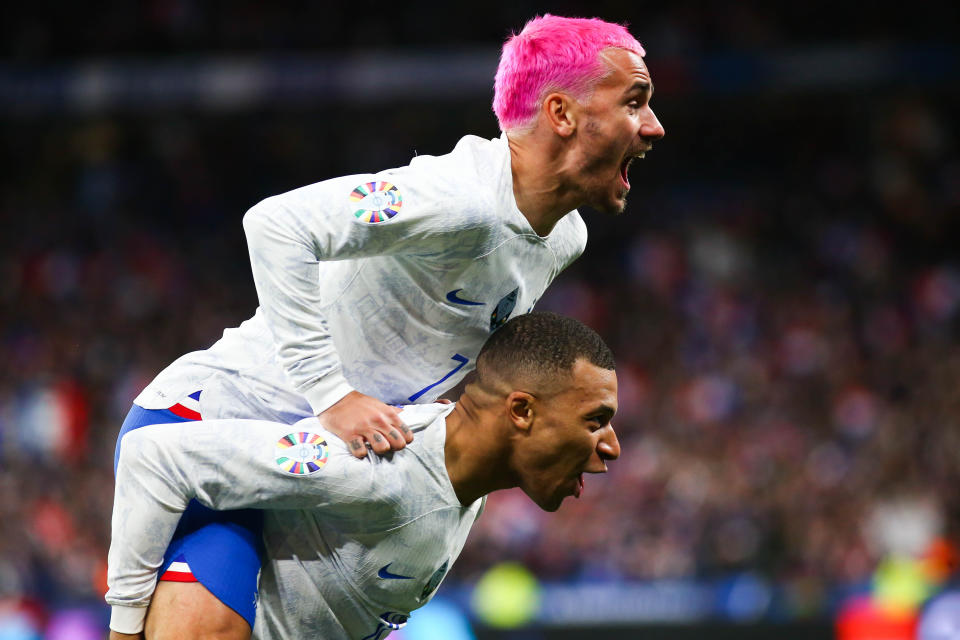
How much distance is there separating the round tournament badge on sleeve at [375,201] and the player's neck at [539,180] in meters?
0.37

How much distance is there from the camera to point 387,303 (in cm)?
360

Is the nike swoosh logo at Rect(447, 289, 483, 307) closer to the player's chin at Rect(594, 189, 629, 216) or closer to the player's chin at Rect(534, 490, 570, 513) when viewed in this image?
the player's chin at Rect(594, 189, 629, 216)

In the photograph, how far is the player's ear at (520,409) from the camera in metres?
3.38

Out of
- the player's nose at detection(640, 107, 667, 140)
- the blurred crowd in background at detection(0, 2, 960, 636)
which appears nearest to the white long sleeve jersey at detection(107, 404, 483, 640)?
the player's nose at detection(640, 107, 667, 140)

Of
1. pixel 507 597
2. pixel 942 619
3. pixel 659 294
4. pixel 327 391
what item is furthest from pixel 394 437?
pixel 659 294

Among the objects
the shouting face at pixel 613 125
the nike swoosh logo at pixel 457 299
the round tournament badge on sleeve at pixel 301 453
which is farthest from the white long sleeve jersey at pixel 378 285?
the shouting face at pixel 613 125

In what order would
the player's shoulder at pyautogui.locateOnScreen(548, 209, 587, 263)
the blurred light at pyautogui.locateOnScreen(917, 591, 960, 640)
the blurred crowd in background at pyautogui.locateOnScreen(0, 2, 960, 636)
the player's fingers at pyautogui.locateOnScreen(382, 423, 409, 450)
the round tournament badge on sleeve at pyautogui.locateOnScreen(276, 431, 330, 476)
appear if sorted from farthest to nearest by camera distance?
1. the blurred crowd in background at pyautogui.locateOnScreen(0, 2, 960, 636)
2. the blurred light at pyautogui.locateOnScreen(917, 591, 960, 640)
3. the player's shoulder at pyautogui.locateOnScreen(548, 209, 587, 263)
4. the player's fingers at pyautogui.locateOnScreen(382, 423, 409, 450)
5. the round tournament badge on sleeve at pyautogui.locateOnScreen(276, 431, 330, 476)

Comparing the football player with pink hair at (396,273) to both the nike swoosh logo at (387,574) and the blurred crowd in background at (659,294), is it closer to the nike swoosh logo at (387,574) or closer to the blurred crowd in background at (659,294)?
the nike swoosh logo at (387,574)

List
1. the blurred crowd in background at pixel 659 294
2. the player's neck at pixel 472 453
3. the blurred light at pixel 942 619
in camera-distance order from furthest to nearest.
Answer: the blurred crowd in background at pixel 659 294, the blurred light at pixel 942 619, the player's neck at pixel 472 453

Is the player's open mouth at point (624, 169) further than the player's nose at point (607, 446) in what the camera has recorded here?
Yes

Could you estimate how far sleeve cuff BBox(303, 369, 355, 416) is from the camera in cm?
333

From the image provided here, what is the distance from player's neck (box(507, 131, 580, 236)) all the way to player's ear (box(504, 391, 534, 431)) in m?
0.48

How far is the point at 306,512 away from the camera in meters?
3.47

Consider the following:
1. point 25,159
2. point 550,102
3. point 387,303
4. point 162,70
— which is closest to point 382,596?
point 387,303
